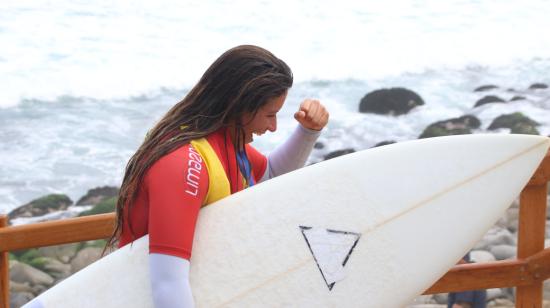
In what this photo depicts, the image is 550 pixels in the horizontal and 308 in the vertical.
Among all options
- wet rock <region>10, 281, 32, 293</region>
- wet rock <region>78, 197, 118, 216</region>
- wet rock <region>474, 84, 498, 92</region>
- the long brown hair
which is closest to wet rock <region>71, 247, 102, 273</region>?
wet rock <region>10, 281, 32, 293</region>

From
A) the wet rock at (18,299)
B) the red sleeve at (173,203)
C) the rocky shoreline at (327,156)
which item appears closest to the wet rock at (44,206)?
the rocky shoreline at (327,156)

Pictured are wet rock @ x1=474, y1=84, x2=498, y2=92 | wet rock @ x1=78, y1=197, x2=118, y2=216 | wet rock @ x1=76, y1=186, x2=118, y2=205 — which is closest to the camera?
wet rock @ x1=78, y1=197, x2=118, y2=216

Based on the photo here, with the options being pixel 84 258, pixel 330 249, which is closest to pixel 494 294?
pixel 84 258

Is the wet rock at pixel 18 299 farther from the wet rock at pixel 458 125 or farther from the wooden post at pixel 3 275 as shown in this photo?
the wet rock at pixel 458 125

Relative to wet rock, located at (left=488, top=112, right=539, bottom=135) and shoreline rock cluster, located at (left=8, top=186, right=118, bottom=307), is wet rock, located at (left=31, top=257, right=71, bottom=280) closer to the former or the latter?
shoreline rock cluster, located at (left=8, top=186, right=118, bottom=307)

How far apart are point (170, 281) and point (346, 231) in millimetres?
512

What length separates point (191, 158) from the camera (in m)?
Answer: 1.72

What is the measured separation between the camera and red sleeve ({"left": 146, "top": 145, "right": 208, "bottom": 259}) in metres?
1.66

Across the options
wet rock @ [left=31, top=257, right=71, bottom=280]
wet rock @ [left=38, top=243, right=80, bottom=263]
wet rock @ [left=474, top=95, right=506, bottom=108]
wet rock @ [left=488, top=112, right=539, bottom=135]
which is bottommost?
wet rock @ [left=31, top=257, right=71, bottom=280]

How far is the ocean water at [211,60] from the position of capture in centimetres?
1040

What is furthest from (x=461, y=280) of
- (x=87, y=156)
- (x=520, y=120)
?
(x=520, y=120)

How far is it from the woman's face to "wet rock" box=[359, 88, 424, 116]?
9636 millimetres

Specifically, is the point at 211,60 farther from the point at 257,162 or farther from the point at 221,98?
the point at 221,98

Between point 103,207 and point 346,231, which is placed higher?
point 346,231
